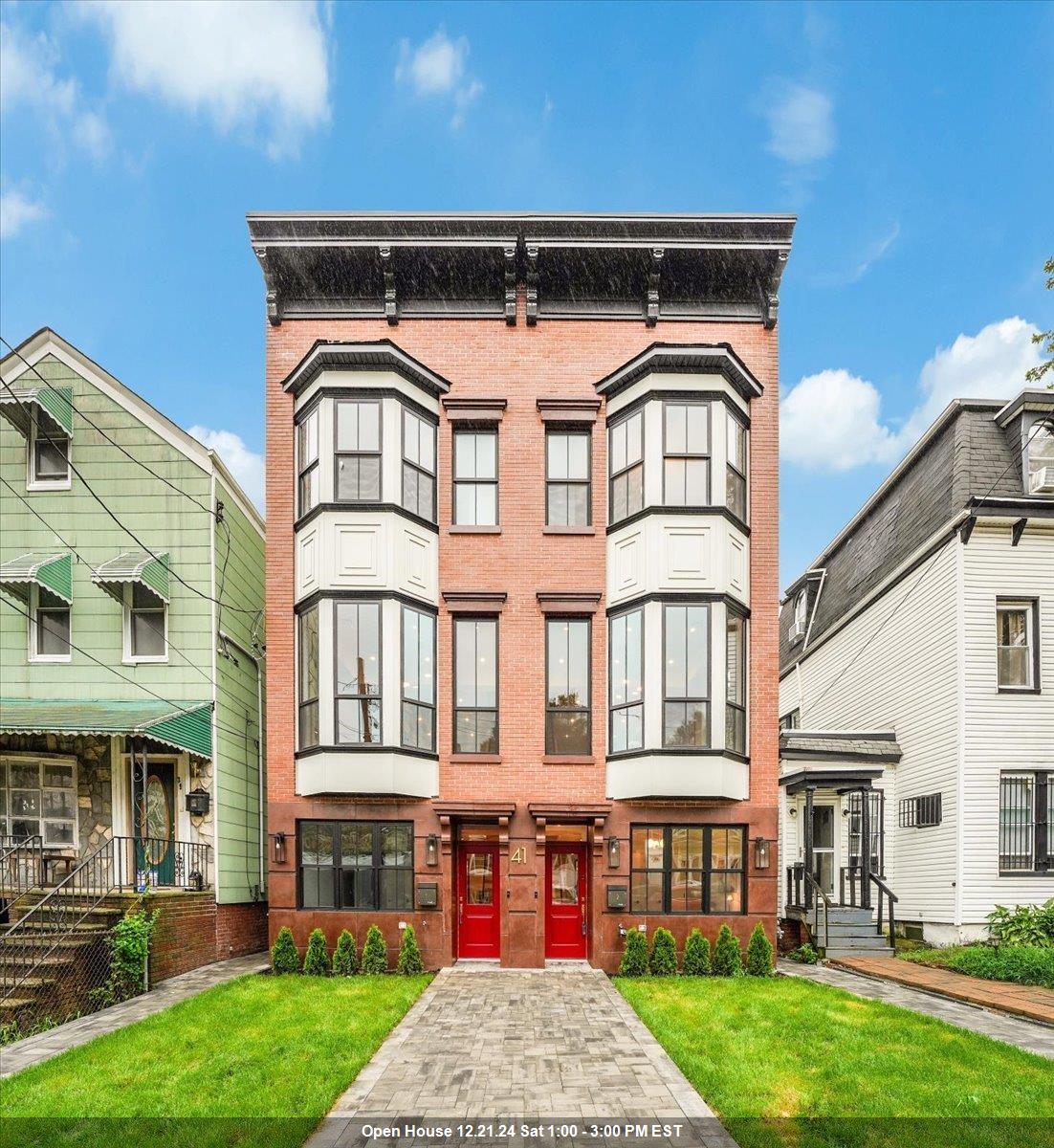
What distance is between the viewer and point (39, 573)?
14.2 m

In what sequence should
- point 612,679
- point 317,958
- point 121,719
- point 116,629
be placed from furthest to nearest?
point 116,629, point 612,679, point 121,719, point 317,958

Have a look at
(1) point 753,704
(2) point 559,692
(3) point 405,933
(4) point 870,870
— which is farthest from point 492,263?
(4) point 870,870

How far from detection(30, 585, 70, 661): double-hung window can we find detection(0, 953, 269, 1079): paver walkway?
6.16 m

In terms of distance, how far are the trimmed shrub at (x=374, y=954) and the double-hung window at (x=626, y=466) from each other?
26.1ft

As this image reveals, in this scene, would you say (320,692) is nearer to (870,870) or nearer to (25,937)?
(25,937)

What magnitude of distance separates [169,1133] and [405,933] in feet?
22.5

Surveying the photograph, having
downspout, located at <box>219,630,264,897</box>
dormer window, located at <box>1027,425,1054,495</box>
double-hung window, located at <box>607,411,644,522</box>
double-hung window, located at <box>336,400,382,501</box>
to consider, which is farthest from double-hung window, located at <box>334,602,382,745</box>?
dormer window, located at <box>1027,425,1054,495</box>

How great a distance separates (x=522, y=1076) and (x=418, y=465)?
939 centimetres

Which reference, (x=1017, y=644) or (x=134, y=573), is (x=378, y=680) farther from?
(x=1017, y=644)

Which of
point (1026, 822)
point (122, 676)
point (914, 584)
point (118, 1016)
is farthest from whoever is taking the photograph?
point (914, 584)

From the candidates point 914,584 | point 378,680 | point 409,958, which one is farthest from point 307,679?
point 914,584

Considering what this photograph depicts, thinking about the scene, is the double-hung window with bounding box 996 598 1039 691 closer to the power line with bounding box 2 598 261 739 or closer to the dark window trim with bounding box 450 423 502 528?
the dark window trim with bounding box 450 423 502 528

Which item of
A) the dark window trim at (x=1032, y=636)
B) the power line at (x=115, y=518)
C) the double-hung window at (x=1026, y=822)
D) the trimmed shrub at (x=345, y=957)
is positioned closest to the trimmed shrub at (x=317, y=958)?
the trimmed shrub at (x=345, y=957)

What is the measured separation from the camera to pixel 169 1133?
21.6ft
